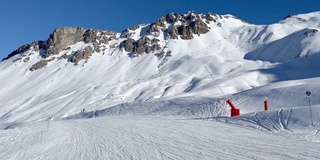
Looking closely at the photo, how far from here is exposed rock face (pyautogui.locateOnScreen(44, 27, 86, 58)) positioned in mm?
133762

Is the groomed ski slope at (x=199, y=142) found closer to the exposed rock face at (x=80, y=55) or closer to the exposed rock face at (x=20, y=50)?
the exposed rock face at (x=80, y=55)

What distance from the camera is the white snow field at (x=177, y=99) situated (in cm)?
1002

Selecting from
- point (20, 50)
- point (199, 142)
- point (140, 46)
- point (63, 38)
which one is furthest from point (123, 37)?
point (199, 142)

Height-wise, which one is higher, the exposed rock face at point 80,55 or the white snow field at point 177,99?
the exposed rock face at point 80,55

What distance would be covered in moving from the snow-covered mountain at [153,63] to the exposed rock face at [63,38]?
418mm

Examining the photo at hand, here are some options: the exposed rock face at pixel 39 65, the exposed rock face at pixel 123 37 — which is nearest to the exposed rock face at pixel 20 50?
the exposed rock face at pixel 123 37

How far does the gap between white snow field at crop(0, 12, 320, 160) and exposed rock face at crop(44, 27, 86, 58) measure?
4310 mm

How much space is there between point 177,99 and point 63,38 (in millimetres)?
Result: 123640

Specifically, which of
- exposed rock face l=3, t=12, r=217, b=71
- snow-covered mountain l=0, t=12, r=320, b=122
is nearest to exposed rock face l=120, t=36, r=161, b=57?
exposed rock face l=3, t=12, r=217, b=71

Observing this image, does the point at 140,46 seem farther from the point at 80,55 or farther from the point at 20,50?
the point at 20,50

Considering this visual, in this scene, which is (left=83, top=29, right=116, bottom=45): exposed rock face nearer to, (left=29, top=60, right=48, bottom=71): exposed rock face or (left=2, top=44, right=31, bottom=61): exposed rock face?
(left=29, top=60, right=48, bottom=71): exposed rock face

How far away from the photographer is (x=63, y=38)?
141125 mm

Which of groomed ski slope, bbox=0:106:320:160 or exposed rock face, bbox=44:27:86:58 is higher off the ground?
exposed rock face, bbox=44:27:86:58

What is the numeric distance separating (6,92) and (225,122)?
102700mm
